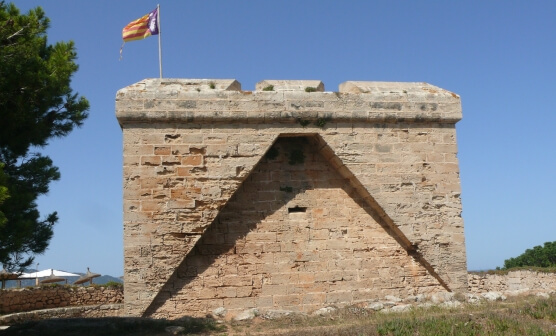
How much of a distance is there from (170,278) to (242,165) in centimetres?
221

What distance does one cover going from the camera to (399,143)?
9.80m

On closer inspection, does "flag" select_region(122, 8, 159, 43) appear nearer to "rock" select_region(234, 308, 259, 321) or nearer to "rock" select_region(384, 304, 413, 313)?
"rock" select_region(234, 308, 259, 321)

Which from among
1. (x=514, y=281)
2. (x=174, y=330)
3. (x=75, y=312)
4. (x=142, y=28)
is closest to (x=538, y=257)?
(x=514, y=281)

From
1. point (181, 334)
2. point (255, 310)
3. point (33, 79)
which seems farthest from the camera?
point (255, 310)

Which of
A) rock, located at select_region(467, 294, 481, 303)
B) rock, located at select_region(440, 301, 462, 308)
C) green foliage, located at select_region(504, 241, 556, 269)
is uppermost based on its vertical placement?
rock, located at select_region(440, 301, 462, 308)

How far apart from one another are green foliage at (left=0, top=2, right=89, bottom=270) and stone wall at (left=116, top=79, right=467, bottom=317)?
130 centimetres

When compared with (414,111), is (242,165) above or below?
below

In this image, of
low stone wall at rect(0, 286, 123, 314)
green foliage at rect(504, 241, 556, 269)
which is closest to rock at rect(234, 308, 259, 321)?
low stone wall at rect(0, 286, 123, 314)

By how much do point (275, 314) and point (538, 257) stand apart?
21825 mm

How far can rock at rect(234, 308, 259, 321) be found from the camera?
8242 millimetres

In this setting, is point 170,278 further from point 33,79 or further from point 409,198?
point 409,198

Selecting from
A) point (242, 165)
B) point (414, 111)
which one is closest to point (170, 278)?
point (242, 165)

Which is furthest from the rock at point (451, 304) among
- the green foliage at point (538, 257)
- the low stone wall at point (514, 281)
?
the green foliage at point (538, 257)

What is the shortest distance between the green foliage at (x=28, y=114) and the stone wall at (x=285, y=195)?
130 cm
